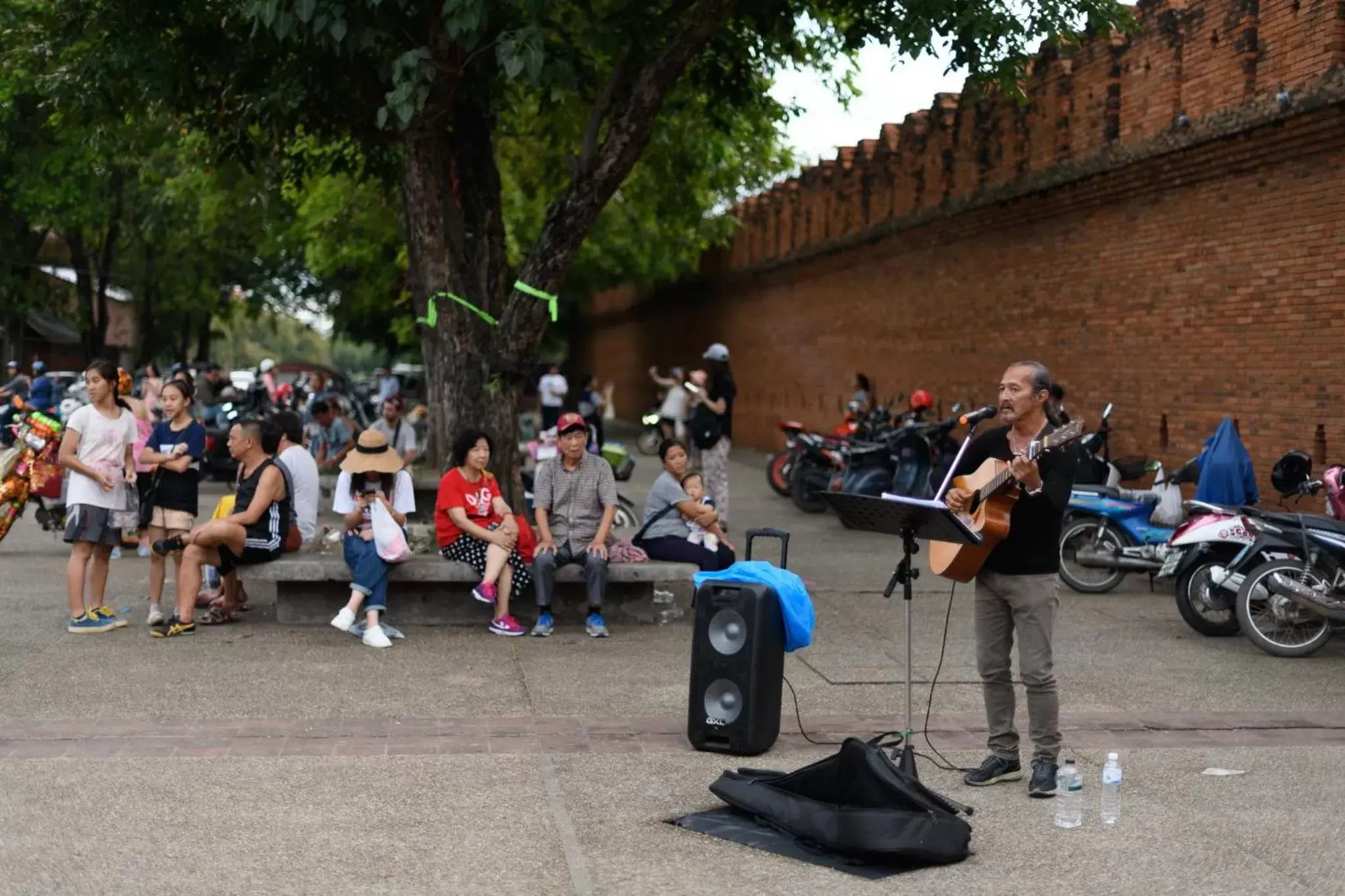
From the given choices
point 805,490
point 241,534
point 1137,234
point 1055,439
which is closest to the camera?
point 1055,439

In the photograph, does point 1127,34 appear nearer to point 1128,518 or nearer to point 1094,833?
point 1128,518

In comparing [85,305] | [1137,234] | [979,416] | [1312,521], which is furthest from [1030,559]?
[85,305]

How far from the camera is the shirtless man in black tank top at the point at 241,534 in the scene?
1022 cm

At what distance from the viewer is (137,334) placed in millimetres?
55000

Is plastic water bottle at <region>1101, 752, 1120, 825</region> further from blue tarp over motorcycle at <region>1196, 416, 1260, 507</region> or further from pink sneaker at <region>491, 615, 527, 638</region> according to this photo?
blue tarp over motorcycle at <region>1196, 416, 1260, 507</region>

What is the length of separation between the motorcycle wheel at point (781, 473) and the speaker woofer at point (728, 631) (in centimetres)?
1316

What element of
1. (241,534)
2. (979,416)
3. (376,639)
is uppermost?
(979,416)

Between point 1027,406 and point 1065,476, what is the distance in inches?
13.0

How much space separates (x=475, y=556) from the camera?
34.7 feet

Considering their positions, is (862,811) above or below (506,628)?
below

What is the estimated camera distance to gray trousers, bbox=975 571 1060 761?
6727 millimetres

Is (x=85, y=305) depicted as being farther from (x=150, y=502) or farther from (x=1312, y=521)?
(x=1312, y=521)

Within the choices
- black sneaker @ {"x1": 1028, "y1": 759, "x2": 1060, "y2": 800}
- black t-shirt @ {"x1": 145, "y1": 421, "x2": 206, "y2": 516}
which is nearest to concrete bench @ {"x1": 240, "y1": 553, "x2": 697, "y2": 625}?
black t-shirt @ {"x1": 145, "y1": 421, "x2": 206, "y2": 516}

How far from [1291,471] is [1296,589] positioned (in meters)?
2.00
